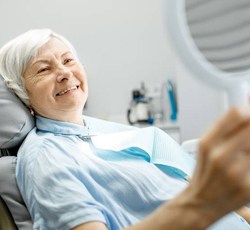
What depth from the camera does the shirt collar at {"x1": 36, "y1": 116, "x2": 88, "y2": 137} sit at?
3.92ft

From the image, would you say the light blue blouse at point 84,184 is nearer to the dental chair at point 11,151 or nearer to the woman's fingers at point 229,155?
the dental chair at point 11,151

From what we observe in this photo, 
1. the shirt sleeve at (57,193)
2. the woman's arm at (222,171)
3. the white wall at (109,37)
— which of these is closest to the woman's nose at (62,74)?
the shirt sleeve at (57,193)

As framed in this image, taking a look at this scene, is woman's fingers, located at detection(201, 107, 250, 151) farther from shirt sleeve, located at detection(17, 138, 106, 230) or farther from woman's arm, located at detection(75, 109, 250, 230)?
shirt sleeve, located at detection(17, 138, 106, 230)

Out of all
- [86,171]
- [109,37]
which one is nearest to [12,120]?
[86,171]

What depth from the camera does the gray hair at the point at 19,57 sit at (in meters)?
1.22

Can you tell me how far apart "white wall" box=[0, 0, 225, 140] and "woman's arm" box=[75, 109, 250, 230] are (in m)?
2.64

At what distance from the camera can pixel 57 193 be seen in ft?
2.95

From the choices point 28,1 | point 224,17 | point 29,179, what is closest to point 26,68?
point 29,179

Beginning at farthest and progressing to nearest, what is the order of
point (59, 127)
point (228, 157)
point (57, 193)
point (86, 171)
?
point (59, 127), point (86, 171), point (57, 193), point (228, 157)

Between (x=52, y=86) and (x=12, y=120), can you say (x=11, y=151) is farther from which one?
(x=52, y=86)

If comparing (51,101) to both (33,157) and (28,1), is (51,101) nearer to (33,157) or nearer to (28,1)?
(33,157)

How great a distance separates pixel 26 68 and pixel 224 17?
818 millimetres

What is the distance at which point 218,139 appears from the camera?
0.45 metres

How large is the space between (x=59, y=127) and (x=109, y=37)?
220cm
